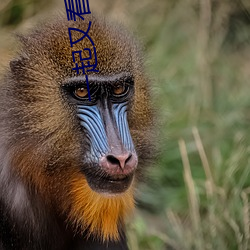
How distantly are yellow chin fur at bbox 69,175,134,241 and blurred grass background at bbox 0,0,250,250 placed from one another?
0.36 meters

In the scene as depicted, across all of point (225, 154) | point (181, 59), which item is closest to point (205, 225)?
point (225, 154)

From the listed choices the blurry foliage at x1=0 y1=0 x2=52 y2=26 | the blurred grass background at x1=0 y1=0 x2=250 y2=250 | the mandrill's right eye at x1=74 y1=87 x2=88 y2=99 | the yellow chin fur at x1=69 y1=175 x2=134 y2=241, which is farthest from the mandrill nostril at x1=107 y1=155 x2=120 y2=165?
the blurry foliage at x1=0 y1=0 x2=52 y2=26

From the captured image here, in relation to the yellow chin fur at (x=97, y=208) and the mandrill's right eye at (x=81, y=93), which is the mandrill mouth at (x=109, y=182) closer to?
the yellow chin fur at (x=97, y=208)

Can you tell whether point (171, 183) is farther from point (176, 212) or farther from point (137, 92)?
point (137, 92)

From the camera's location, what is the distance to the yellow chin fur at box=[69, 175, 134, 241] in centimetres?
388

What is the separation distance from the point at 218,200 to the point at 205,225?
206mm

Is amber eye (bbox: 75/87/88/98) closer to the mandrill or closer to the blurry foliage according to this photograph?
the mandrill

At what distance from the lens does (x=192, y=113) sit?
6.46 metres

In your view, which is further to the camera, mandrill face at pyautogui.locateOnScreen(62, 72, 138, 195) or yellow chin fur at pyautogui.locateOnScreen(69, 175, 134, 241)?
yellow chin fur at pyautogui.locateOnScreen(69, 175, 134, 241)

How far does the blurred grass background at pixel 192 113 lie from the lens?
5.16m

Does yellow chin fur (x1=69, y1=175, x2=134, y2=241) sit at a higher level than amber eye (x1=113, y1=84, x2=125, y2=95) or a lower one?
lower

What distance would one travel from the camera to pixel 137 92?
4.14 meters

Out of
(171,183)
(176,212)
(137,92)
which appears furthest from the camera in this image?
(171,183)

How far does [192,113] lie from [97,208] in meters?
2.68
